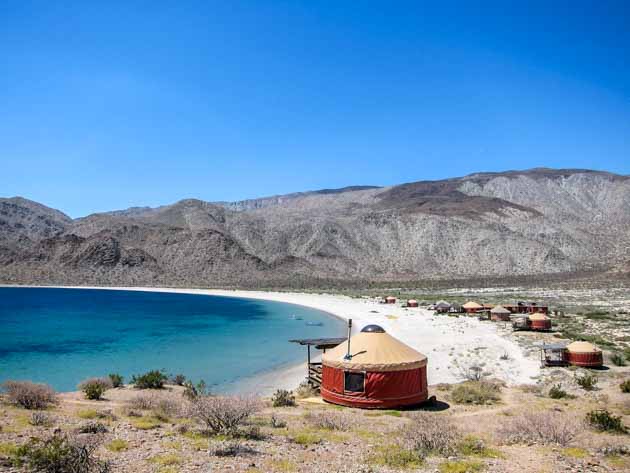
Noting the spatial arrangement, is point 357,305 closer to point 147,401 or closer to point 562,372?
point 562,372

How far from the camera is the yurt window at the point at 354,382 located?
46.6 ft

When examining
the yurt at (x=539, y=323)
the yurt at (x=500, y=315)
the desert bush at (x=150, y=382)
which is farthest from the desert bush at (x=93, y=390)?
the yurt at (x=500, y=315)

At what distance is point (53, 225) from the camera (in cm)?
15762

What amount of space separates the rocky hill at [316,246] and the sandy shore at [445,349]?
5546 centimetres

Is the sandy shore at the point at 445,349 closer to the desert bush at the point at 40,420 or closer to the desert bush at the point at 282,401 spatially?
the desert bush at the point at 282,401

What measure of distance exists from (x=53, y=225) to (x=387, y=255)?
107m

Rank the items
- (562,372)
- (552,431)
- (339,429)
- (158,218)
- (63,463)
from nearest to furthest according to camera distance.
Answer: (63,463) < (552,431) < (339,429) < (562,372) < (158,218)

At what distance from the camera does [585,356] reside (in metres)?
19.4

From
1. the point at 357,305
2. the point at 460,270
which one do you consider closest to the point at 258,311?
the point at 357,305

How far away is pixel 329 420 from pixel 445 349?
15.9m

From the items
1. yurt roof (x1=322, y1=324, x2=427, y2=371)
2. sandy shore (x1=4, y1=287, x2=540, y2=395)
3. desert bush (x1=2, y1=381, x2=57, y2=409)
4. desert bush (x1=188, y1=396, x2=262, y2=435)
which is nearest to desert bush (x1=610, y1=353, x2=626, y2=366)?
sandy shore (x1=4, y1=287, x2=540, y2=395)

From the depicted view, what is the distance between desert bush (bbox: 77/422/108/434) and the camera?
9.57 m

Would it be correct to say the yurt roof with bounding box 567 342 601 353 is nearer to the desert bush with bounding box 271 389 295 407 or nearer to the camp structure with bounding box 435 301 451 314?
the desert bush with bounding box 271 389 295 407

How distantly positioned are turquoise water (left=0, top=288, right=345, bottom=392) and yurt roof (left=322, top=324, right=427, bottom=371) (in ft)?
21.8
